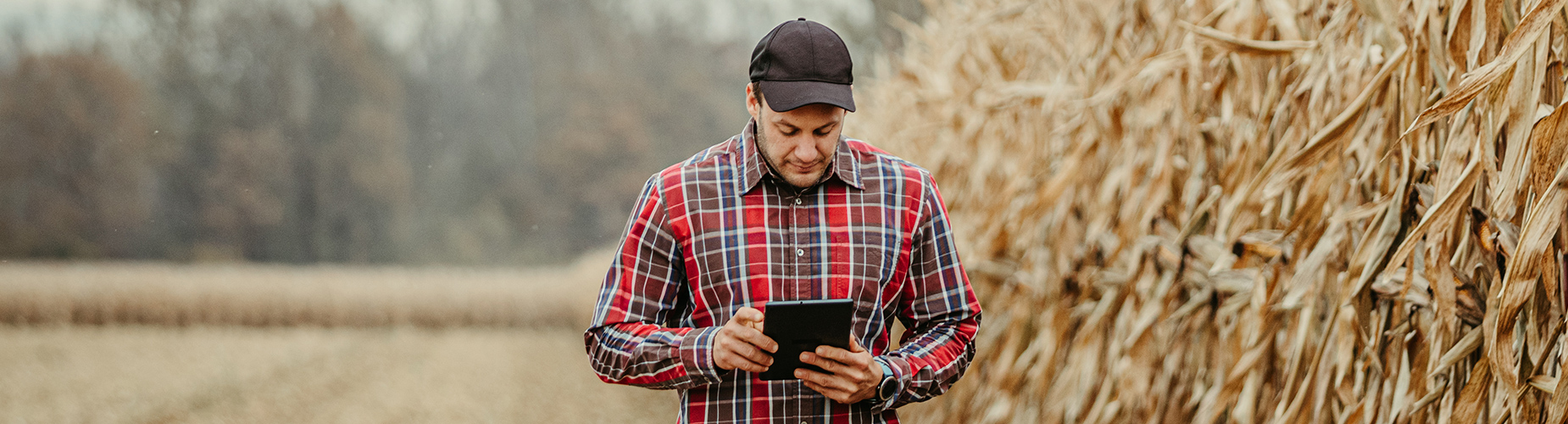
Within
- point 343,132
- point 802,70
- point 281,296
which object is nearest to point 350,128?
point 343,132

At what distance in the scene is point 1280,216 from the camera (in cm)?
119

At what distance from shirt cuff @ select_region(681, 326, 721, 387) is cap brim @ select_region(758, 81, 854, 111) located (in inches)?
7.8

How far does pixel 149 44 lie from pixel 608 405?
22.2ft

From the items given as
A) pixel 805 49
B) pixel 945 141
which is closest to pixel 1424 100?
pixel 805 49

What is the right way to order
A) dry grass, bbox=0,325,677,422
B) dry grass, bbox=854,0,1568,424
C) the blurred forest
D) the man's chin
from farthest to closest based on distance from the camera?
the blurred forest < dry grass, bbox=0,325,677,422 < the man's chin < dry grass, bbox=854,0,1568,424

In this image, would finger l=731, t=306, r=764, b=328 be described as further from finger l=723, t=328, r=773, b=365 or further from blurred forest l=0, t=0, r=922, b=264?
blurred forest l=0, t=0, r=922, b=264

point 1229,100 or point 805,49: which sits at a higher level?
point 805,49

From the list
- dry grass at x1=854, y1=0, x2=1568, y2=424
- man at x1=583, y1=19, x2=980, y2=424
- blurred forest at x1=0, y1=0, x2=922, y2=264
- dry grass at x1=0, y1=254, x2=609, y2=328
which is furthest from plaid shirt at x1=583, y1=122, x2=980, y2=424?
blurred forest at x1=0, y1=0, x2=922, y2=264

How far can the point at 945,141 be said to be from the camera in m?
2.57

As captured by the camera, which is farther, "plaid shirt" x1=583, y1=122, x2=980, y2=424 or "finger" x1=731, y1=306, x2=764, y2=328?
"plaid shirt" x1=583, y1=122, x2=980, y2=424

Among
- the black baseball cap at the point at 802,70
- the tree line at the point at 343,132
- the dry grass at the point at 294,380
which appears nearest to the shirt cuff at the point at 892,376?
the black baseball cap at the point at 802,70

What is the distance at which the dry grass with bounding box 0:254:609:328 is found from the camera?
8227mm

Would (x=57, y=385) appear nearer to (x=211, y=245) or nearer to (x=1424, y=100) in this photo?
(x=211, y=245)

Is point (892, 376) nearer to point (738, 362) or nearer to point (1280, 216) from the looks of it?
point (738, 362)
